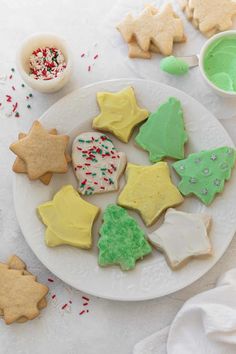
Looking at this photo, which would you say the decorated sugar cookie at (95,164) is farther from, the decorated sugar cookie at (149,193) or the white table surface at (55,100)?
the white table surface at (55,100)

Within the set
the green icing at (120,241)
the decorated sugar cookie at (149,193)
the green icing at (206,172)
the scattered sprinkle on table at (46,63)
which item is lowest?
the green icing at (120,241)

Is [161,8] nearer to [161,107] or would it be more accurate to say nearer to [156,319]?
[161,107]

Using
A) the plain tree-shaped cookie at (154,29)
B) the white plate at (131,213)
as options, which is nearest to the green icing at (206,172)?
the white plate at (131,213)

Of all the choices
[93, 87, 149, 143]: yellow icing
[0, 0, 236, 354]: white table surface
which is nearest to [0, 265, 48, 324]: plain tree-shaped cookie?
[0, 0, 236, 354]: white table surface

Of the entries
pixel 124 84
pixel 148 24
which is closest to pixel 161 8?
pixel 148 24

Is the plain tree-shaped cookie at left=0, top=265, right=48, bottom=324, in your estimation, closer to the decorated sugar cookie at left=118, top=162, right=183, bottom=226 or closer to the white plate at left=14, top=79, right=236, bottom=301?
the white plate at left=14, top=79, right=236, bottom=301

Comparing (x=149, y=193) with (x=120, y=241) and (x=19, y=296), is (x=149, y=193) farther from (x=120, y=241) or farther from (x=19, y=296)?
(x=19, y=296)
